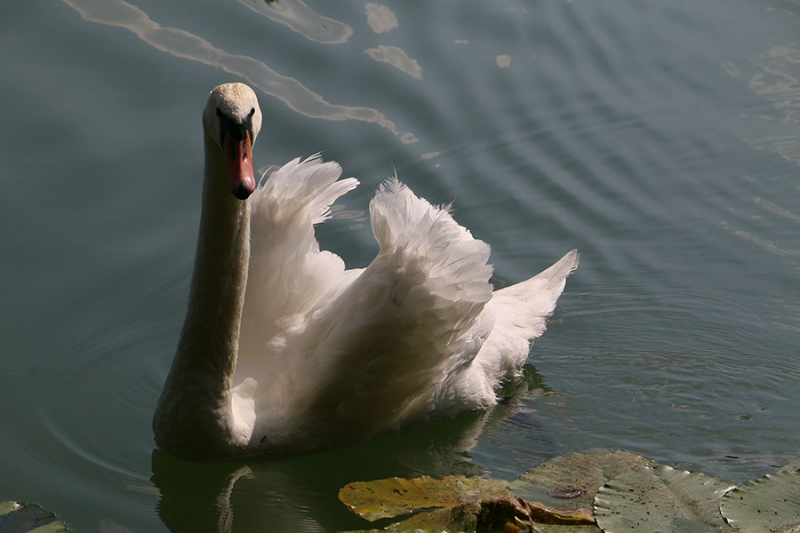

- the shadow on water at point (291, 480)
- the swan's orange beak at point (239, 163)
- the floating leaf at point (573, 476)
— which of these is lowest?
the shadow on water at point (291, 480)

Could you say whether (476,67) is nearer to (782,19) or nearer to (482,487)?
(782,19)

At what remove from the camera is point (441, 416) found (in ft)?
21.8

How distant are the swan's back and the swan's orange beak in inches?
42.5

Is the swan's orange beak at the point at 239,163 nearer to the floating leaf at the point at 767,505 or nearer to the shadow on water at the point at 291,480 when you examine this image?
the shadow on water at the point at 291,480

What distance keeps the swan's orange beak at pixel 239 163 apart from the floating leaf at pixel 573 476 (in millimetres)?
1712

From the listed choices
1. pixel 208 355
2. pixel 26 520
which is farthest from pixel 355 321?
pixel 26 520

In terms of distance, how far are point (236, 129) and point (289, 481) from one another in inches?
72.6

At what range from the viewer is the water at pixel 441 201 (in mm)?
Result: 6203

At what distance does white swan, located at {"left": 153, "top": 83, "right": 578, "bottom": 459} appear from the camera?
5.64 meters

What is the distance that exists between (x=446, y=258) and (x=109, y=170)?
3196 mm

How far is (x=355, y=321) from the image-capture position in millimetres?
5883

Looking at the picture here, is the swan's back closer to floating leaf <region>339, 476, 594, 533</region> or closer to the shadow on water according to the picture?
the shadow on water

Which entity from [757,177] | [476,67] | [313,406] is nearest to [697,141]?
[757,177]

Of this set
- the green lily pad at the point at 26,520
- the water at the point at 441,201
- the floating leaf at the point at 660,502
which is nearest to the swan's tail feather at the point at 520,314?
the water at the point at 441,201
